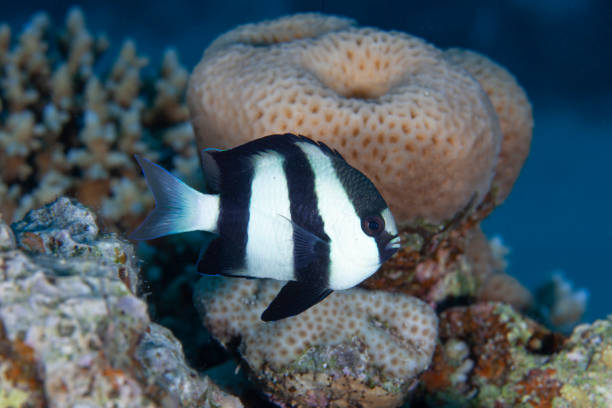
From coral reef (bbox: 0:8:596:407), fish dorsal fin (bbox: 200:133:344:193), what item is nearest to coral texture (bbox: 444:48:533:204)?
coral reef (bbox: 0:8:596:407)

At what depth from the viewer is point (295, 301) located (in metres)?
1.68

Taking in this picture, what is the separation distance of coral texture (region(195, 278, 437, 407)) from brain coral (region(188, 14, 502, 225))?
71 centimetres

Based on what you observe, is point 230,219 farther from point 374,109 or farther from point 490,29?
point 490,29

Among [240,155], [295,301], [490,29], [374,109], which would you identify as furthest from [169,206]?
[490,29]

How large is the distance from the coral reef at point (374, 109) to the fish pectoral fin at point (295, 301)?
1239 millimetres

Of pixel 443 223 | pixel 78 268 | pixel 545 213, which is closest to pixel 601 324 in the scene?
pixel 443 223

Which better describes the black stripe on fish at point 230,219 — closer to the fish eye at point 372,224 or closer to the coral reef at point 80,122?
the fish eye at point 372,224

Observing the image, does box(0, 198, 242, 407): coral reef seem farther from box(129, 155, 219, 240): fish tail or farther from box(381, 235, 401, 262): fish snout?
box(381, 235, 401, 262): fish snout

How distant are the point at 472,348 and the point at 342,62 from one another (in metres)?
2.33

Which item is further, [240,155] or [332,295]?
[332,295]

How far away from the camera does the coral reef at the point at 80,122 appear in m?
4.23

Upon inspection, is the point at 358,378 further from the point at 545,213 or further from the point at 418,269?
the point at 545,213

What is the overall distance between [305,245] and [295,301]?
237 millimetres

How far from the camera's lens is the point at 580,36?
1264 cm
